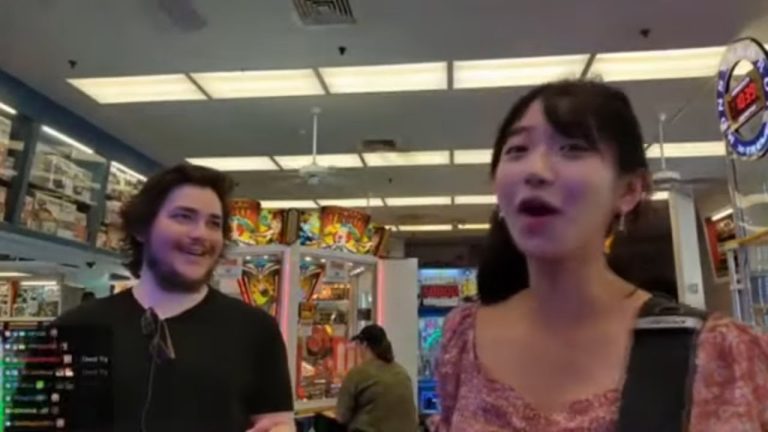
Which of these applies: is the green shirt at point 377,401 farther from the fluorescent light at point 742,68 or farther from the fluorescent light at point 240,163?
the fluorescent light at point 240,163

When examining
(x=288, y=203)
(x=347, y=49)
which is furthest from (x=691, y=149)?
(x=288, y=203)

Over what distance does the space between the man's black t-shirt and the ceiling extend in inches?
82.2

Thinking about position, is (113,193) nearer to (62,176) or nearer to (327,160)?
(62,176)

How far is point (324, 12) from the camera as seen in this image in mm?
3961

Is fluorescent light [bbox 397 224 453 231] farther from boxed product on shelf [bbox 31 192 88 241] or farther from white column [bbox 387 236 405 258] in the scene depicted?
boxed product on shelf [bbox 31 192 88 241]

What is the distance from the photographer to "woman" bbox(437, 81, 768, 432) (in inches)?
28.3

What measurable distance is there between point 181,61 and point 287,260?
1733mm

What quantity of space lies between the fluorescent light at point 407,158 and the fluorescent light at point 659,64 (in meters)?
2.34

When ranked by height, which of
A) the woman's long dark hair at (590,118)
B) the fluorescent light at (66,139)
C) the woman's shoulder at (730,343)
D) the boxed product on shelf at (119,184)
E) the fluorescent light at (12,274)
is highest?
the fluorescent light at (66,139)

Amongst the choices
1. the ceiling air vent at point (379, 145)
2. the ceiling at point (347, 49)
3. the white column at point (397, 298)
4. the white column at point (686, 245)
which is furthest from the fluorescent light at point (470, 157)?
the white column at point (686, 245)

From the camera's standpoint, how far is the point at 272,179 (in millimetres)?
8336

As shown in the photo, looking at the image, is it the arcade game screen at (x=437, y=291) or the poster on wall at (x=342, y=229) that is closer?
the poster on wall at (x=342, y=229)

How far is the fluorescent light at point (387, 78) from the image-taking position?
5012 millimetres

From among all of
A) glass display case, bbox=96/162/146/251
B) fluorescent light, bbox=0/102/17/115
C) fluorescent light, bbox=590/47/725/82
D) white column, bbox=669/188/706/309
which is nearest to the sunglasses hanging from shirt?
fluorescent light, bbox=590/47/725/82
